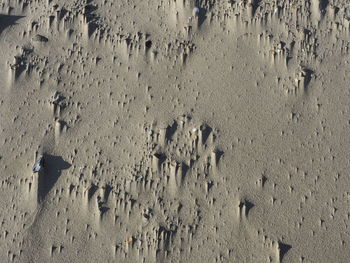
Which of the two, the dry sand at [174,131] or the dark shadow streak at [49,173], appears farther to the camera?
the dark shadow streak at [49,173]

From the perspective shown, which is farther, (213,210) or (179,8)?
(179,8)

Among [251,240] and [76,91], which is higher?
[76,91]

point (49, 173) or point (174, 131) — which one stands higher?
point (174, 131)

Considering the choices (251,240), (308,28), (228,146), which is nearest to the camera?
(251,240)

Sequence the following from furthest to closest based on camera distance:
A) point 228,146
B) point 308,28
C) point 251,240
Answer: point 308,28 → point 228,146 → point 251,240

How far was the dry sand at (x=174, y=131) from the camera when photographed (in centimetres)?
364

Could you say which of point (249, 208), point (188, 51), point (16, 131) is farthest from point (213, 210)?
point (16, 131)

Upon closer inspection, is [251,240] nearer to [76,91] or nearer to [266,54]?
[266,54]

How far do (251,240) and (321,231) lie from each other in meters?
0.72

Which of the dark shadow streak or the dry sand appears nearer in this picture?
the dry sand

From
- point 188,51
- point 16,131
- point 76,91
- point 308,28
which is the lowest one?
point 16,131

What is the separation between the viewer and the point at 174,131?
153 inches

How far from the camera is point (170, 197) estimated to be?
372 cm

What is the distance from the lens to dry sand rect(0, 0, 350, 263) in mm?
3641
